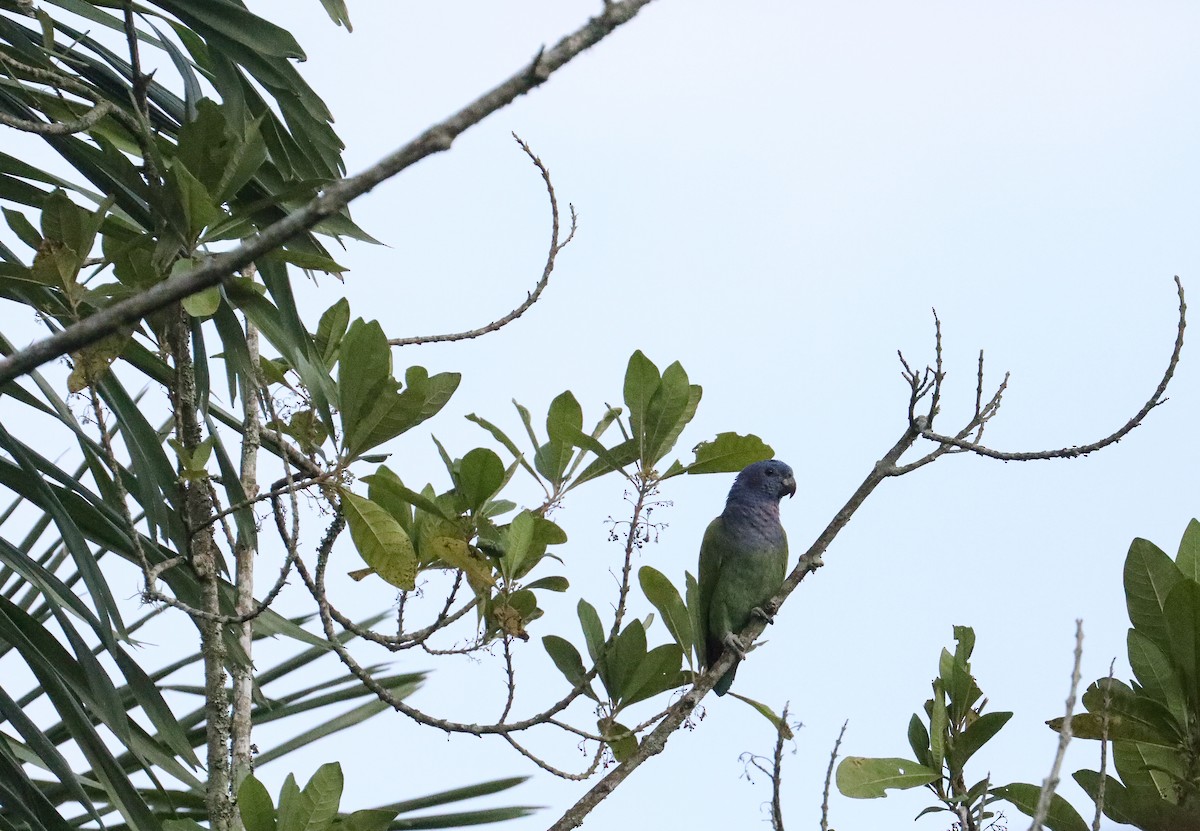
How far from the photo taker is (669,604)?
2.88m

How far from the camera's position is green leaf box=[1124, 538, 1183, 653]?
7.56ft

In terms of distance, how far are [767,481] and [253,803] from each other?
3.07 meters

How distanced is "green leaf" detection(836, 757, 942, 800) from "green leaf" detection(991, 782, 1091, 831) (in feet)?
0.48

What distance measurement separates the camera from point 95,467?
275 centimetres

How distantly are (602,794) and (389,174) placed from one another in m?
1.55

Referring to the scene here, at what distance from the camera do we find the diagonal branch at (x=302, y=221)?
108 centimetres

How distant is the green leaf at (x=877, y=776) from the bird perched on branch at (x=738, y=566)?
1782mm

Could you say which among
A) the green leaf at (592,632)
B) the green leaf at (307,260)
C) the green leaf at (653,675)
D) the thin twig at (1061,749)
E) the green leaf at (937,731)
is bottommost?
the thin twig at (1061,749)

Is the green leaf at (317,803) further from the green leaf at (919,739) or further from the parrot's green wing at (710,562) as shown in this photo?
the parrot's green wing at (710,562)

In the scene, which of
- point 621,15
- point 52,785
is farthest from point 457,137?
point 52,785

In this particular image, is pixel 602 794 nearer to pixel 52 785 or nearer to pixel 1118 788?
pixel 1118 788

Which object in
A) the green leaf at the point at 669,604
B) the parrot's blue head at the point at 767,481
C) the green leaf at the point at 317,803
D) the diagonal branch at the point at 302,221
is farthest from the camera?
the parrot's blue head at the point at 767,481

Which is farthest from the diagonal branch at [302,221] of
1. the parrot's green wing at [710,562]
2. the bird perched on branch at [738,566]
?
the parrot's green wing at [710,562]

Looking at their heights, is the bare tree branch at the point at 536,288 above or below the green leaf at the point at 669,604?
above
